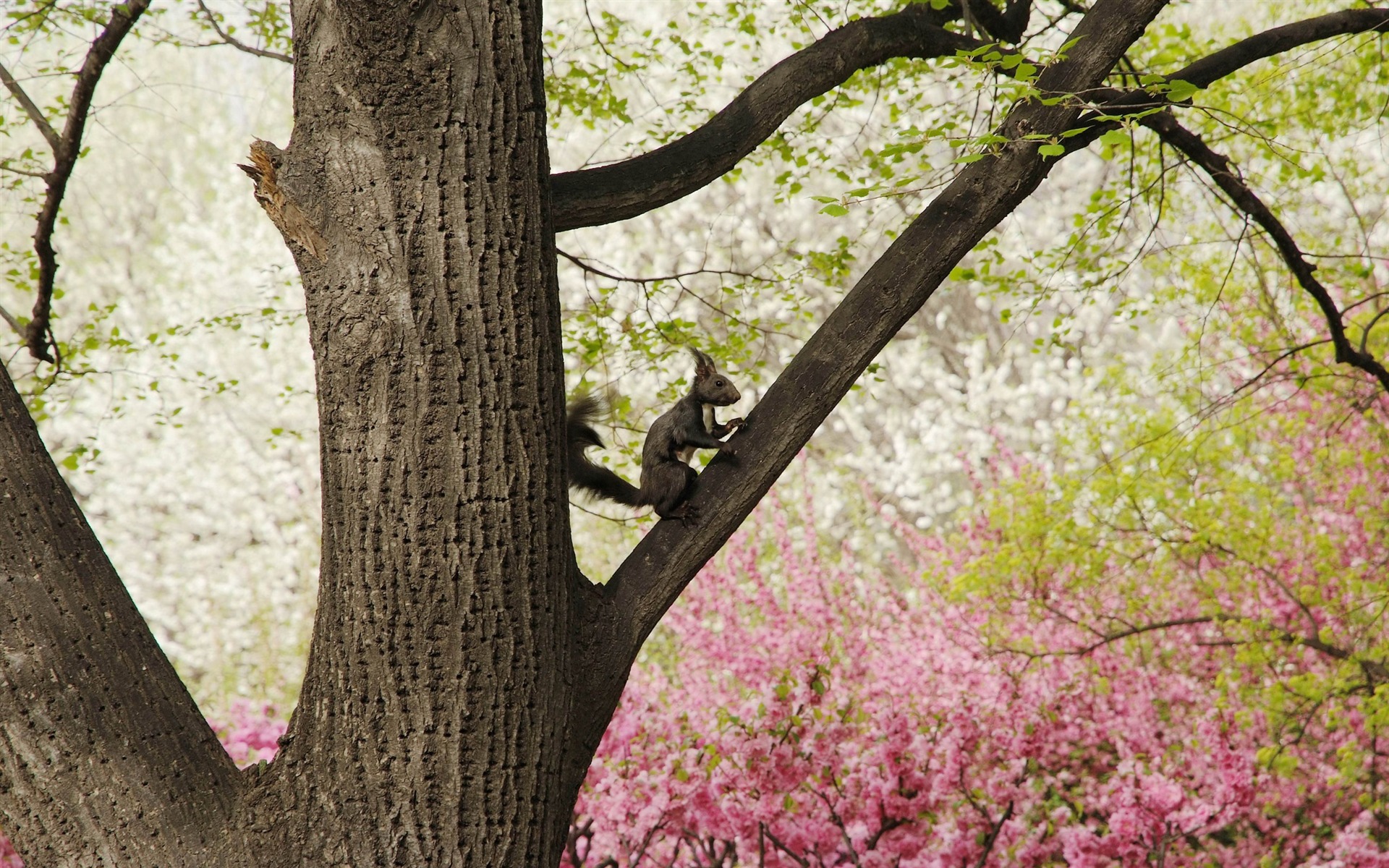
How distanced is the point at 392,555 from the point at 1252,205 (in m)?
2.85

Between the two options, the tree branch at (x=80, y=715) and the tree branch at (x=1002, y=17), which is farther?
the tree branch at (x=1002, y=17)

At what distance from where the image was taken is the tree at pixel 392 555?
160 cm

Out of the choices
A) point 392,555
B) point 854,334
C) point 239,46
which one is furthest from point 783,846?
point 239,46

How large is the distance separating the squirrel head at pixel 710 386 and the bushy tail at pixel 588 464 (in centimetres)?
28

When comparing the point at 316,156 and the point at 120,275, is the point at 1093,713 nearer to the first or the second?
the point at 316,156

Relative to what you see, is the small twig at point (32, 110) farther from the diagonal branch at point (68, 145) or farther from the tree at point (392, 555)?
the tree at point (392, 555)

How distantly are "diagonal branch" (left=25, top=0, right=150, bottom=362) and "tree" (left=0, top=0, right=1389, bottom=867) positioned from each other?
62.0 inches

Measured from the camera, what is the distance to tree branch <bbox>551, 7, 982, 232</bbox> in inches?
84.0

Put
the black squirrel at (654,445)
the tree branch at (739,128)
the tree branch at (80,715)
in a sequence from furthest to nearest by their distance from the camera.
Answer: the black squirrel at (654,445)
the tree branch at (739,128)
the tree branch at (80,715)

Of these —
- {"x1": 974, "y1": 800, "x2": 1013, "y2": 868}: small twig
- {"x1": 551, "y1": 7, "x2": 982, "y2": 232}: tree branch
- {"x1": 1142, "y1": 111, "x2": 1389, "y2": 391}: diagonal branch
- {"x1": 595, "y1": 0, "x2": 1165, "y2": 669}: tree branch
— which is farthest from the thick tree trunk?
{"x1": 974, "y1": 800, "x2": 1013, "y2": 868}: small twig

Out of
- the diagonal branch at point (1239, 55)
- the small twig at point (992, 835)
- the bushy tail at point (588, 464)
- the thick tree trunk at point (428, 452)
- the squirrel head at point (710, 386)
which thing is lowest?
the thick tree trunk at point (428, 452)

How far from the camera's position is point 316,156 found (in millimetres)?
1733

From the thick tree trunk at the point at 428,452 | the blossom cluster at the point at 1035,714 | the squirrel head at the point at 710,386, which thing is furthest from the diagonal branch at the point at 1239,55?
the blossom cluster at the point at 1035,714

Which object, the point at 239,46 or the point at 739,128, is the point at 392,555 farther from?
the point at 239,46
